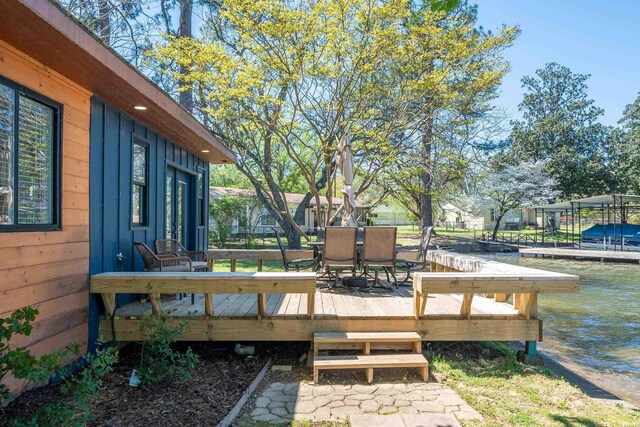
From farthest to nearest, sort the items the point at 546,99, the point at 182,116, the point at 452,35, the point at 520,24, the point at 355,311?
1. the point at 546,99
2. the point at 520,24
3. the point at 452,35
4. the point at 182,116
5. the point at 355,311

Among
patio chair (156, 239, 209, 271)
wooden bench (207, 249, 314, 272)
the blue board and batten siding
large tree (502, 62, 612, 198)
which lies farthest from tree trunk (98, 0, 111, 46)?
large tree (502, 62, 612, 198)

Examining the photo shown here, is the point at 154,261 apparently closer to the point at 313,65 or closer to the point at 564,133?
the point at 313,65

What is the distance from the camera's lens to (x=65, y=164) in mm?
3611

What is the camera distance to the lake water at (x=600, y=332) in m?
4.74

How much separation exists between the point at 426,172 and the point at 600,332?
7.97m

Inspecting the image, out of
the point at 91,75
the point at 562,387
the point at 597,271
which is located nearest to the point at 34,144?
the point at 91,75

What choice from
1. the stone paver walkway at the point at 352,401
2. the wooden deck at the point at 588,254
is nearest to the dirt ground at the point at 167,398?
the stone paver walkway at the point at 352,401

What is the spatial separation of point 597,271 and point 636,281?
7.80 feet

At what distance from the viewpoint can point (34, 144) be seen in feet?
10.8

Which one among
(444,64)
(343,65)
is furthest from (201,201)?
(444,64)

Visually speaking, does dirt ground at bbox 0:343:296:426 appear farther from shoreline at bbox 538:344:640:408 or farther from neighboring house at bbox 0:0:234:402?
shoreline at bbox 538:344:640:408

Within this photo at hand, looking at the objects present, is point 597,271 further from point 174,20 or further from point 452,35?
point 174,20

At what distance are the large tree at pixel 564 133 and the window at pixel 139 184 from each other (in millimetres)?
28622

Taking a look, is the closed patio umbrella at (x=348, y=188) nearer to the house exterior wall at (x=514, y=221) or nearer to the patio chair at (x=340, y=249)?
the patio chair at (x=340, y=249)
